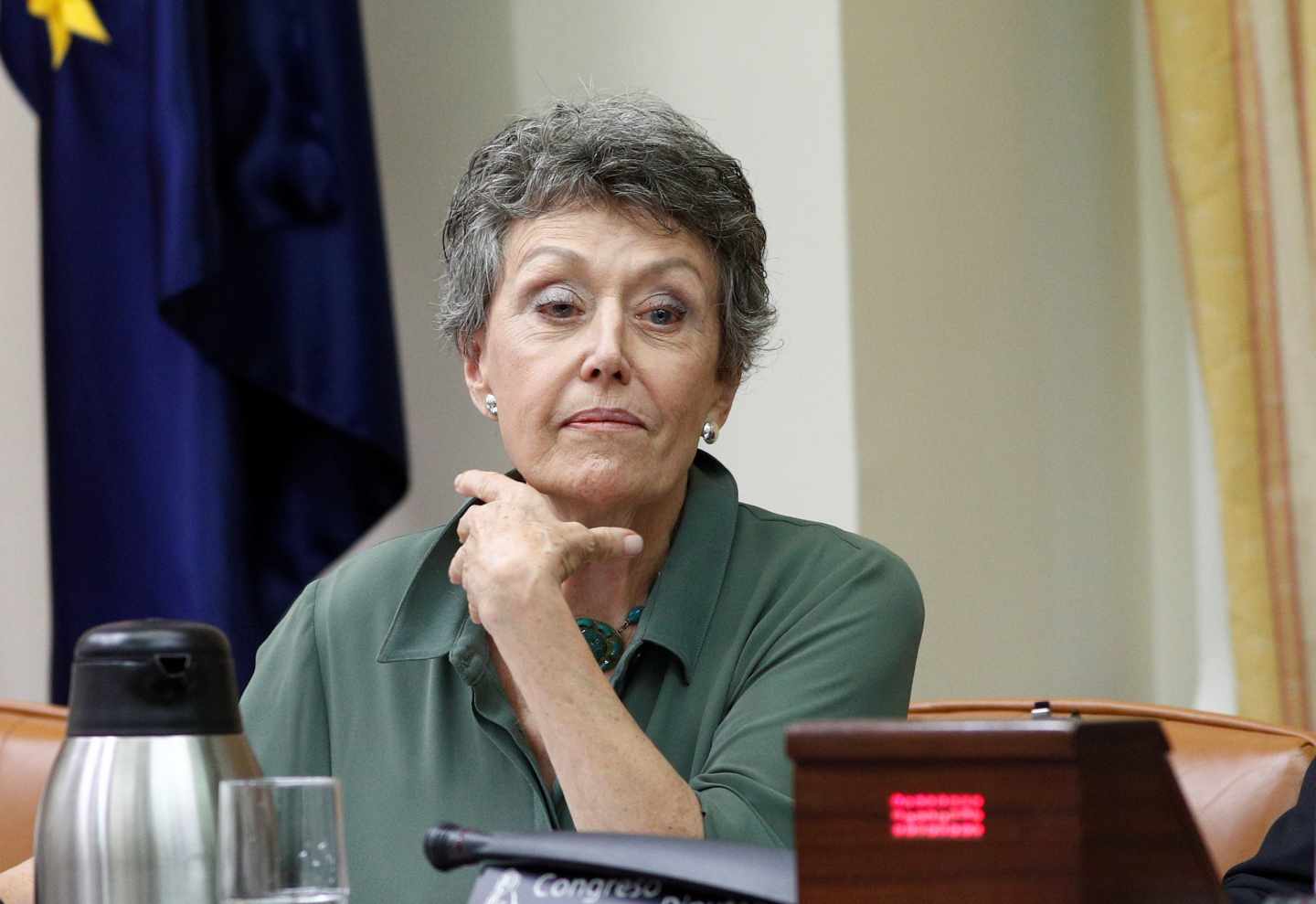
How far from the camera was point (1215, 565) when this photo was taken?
263 centimetres

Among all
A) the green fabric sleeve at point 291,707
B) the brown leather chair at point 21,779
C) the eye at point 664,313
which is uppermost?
the eye at point 664,313

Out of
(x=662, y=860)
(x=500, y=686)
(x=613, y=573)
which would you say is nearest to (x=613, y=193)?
(x=613, y=573)

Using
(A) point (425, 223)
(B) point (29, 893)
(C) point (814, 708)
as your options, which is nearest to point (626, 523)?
(C) point (814, 708)

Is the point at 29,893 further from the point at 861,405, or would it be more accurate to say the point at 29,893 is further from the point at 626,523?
the point at 861,405

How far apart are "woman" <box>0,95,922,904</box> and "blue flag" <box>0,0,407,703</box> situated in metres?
0.74

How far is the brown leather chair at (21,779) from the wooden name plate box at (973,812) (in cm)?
145

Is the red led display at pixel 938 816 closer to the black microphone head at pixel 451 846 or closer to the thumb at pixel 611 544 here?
the black microphone head at pixel 451 846

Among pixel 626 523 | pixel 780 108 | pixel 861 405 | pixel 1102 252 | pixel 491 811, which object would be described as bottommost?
pixel 491 811

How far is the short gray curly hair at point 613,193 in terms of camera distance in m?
1.62

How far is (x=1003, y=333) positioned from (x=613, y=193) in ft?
3.66

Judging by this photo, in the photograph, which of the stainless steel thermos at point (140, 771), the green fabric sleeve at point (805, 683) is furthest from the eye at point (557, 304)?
the stainless steel thermos at point (140, 771)

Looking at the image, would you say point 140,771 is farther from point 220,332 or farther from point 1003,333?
point 1003,333

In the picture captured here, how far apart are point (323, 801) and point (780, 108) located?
1.73 meters

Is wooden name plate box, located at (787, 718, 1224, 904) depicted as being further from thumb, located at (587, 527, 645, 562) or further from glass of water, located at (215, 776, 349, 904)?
thumb, located at (587, 527, 645, 562)
